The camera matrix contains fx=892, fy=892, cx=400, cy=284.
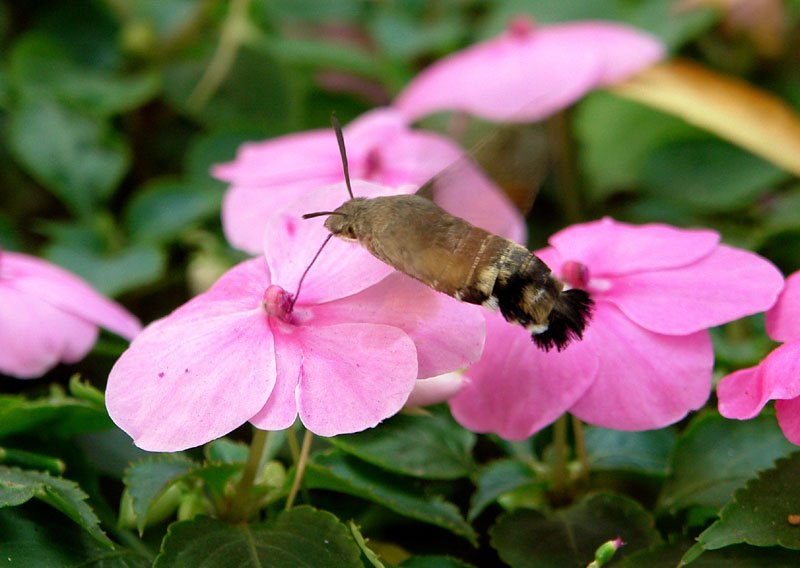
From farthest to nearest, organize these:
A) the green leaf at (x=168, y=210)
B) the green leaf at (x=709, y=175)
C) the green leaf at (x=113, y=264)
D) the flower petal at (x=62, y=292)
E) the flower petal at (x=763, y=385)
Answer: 1. the green leaf at (x=709, y=175)
2. the green leaf at (x=168, y=210)
3. the green leaf at (x=113, y=264)
4. the flower petal at (x=62, y=292)
5. the flower petal at (x=763, y=385)

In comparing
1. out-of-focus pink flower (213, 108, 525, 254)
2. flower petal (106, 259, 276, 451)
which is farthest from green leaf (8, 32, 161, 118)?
flower petal (106, 259, 276, 451)

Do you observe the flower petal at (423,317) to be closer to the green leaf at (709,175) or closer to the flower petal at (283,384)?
the flower petal at (283,384)

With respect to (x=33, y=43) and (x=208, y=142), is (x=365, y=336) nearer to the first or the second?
(x=208, y=142)

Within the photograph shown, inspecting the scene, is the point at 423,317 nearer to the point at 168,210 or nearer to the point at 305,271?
the point at 305,271

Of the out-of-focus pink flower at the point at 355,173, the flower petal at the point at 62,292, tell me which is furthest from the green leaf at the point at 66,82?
the flower petal at the point at 62,292

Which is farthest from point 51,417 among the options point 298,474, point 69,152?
point 69,152

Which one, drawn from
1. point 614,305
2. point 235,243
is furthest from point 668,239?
point 235,243

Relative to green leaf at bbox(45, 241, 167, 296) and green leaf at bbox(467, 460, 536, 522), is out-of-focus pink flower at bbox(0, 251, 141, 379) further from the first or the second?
green leaf at bbox(467, 460, 536, 522)
